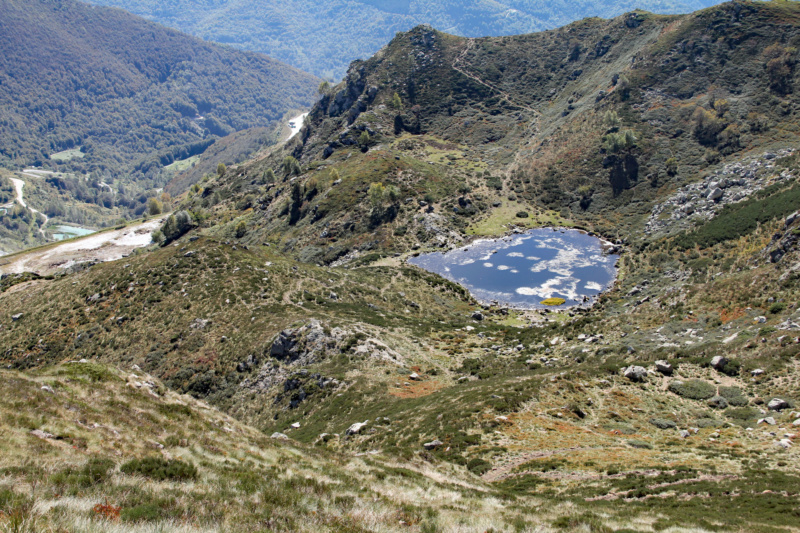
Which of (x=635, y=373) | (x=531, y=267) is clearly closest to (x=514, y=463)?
(x=635, y=373)

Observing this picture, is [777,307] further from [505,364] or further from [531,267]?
[531,267]

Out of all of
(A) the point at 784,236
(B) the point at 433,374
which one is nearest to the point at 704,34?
(A) the point at 784,236

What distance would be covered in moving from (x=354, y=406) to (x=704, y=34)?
177m

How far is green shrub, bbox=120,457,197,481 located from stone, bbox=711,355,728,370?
134 ft

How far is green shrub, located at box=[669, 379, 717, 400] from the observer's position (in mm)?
33750

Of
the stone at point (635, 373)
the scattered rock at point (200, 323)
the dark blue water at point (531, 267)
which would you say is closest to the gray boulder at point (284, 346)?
the scattered rock at point (200, 323)

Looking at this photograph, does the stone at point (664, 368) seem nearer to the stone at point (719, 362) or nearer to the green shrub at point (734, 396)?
the stone at point (719, 362)

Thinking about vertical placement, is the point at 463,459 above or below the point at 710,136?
below

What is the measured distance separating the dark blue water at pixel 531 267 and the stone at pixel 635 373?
135 feet

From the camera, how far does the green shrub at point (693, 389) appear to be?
1329 inches

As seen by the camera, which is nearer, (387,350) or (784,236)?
(784,236)

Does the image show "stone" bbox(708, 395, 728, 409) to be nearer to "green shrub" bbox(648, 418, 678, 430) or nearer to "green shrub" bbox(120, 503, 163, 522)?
"green shrub" bbox(648, 418, 678, 430)

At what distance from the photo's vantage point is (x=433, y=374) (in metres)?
49.5

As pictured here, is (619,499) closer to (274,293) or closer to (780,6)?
(274,293)
